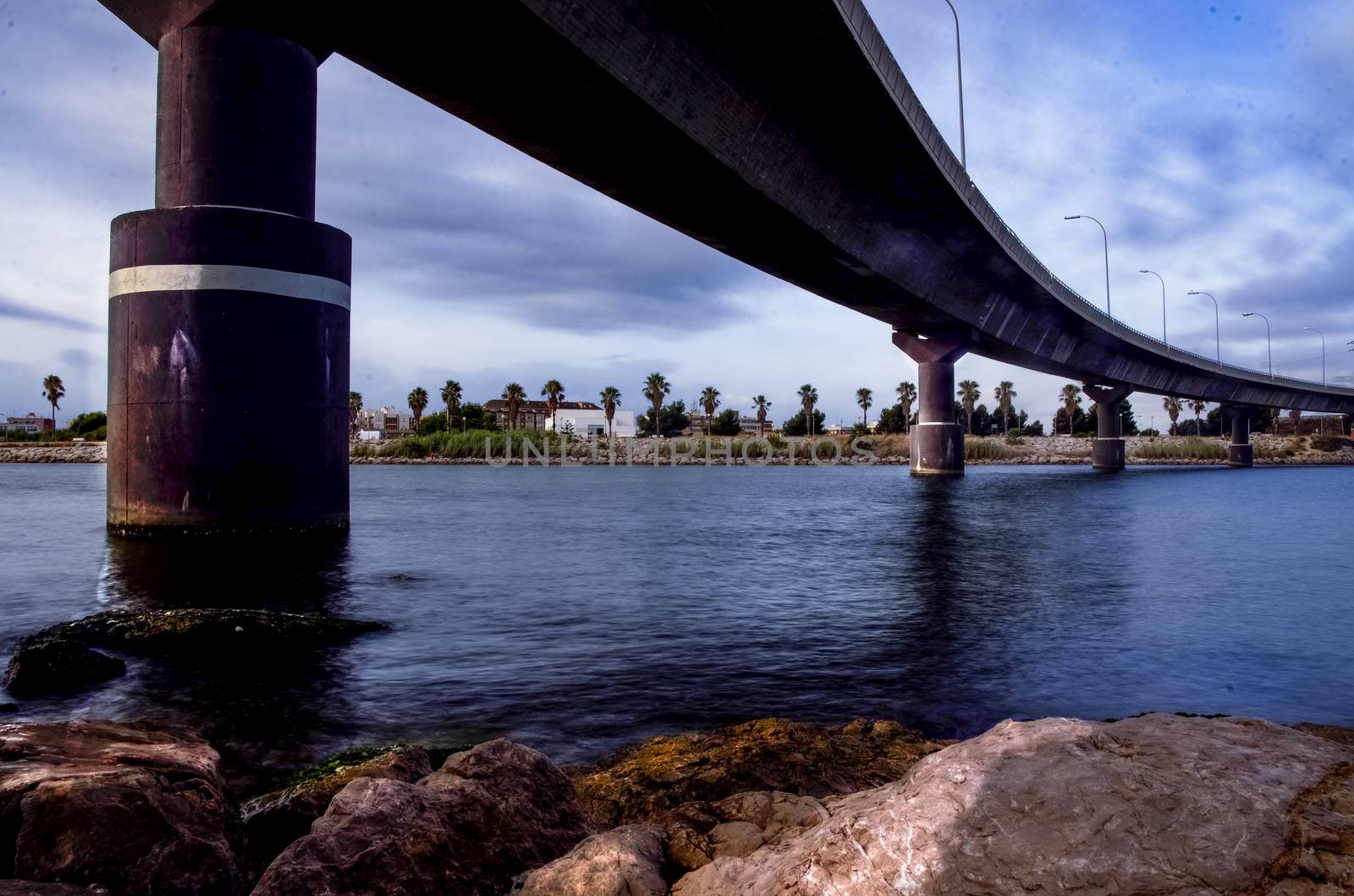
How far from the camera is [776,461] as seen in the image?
128 meters

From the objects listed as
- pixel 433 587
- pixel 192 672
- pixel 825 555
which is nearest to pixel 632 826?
pixel 192 672

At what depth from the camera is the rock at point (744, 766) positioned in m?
5.21

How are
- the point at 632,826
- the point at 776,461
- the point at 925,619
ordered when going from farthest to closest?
1. the point at 776,461
2. the point at 925,619
3. the point at 632,826

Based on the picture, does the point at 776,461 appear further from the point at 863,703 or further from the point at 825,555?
the point at 863,703

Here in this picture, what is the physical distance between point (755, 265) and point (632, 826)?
40.5 m

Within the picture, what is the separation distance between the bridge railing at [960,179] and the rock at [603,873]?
23.6m

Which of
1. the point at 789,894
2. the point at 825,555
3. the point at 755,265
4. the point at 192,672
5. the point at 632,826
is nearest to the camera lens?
the point at 789,894

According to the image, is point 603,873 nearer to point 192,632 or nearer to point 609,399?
point 192,632

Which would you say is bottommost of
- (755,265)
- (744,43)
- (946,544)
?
(946,544)

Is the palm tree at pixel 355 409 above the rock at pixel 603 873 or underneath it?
above

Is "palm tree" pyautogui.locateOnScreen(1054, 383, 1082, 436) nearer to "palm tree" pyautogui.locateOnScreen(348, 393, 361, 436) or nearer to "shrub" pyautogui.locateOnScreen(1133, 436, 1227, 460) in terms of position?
"shrub" pyautogui.locateOnScreen(1133, 436, 1227, 460)

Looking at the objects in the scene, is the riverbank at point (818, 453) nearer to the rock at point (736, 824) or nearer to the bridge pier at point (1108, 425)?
the bridge pier at point (1108, 425)

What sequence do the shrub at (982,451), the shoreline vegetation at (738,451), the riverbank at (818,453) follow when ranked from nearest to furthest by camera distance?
the shoreline vegetation at (738,451) → the riverbank at (818,453) → the shrub at (982,451)

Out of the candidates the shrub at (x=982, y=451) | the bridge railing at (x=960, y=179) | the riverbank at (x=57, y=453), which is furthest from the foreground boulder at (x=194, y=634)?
the shrub at (x=982, y=451)
